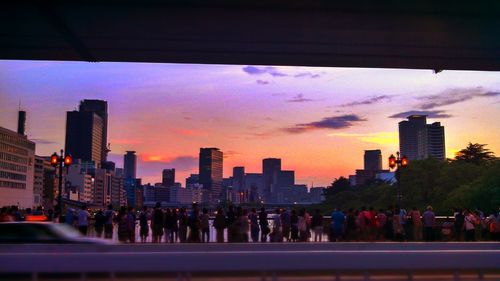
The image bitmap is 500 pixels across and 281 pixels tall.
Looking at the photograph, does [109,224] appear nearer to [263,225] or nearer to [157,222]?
[157,222]

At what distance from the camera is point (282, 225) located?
24422 millimetres

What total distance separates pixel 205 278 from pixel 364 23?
6507 millimetres

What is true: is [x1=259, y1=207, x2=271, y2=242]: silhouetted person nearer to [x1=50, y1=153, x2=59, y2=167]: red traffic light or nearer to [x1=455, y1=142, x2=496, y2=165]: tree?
[x1=50, y1=153, x2=59, y2=167]: red traffic light

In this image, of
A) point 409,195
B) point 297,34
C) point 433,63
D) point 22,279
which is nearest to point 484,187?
point 409,195

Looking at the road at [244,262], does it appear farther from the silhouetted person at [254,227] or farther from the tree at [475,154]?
the tree at [475,154]

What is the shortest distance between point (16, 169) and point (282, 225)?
14991 cm

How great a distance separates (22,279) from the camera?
10.2 metres

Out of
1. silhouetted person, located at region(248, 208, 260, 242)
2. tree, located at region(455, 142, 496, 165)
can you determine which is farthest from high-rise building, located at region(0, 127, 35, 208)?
silhouetted person, located at region(248, 208, 260, 242)

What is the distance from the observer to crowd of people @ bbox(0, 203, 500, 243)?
23.0 metres

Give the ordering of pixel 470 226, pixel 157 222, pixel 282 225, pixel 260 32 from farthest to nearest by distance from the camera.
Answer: pixel 282 225 → pixel 470 226 → pixel 157 222 → pixel 260 32

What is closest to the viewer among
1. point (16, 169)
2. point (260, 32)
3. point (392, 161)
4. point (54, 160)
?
point (260, 32)

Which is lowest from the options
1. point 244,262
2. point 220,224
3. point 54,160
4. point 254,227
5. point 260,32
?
point 244,262

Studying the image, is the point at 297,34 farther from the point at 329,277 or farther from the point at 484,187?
the point at 484,187

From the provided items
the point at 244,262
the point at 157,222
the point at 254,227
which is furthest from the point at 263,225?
the point at 244,262
